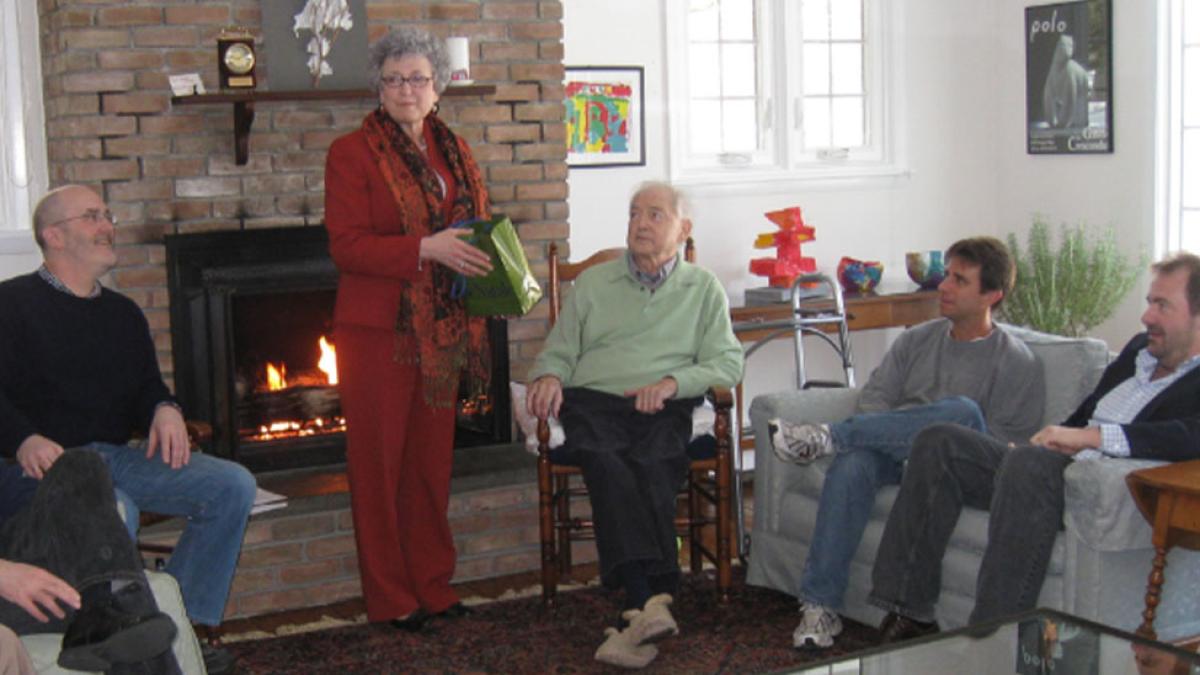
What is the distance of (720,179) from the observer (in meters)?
6.09

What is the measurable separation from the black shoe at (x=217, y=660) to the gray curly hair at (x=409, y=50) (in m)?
1.51

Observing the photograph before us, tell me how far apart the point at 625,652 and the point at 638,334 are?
943 millimetres

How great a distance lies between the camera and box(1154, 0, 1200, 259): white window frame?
5.80 metres

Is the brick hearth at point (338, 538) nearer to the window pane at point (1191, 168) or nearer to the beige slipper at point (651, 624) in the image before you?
the beige slipper at point (651, 624)

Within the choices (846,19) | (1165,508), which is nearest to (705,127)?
(846,19)

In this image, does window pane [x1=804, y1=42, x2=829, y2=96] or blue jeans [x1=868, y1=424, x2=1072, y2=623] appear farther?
window pane [x1=804, y1=42, x2=829, y2=96]

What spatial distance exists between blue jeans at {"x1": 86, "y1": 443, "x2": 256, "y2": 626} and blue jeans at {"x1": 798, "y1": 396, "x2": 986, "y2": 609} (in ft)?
4.77

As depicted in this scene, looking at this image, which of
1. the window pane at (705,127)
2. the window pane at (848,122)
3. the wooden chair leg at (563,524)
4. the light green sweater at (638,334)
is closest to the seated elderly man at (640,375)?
the light green sweater at (638,334)

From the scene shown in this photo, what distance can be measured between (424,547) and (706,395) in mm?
884

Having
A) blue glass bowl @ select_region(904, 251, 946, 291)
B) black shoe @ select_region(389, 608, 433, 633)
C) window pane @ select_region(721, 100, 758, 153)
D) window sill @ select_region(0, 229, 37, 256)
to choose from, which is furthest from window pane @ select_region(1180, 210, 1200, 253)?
window sill @ select_region(0, 229, 37, 256)

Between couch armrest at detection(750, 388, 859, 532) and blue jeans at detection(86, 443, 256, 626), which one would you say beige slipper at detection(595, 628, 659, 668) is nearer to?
couch armrest at detection(750, 388, 859, 532)

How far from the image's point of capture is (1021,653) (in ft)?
9.48

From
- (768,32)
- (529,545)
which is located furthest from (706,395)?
(768,32)

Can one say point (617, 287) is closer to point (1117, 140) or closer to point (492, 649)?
point (492, 649)
